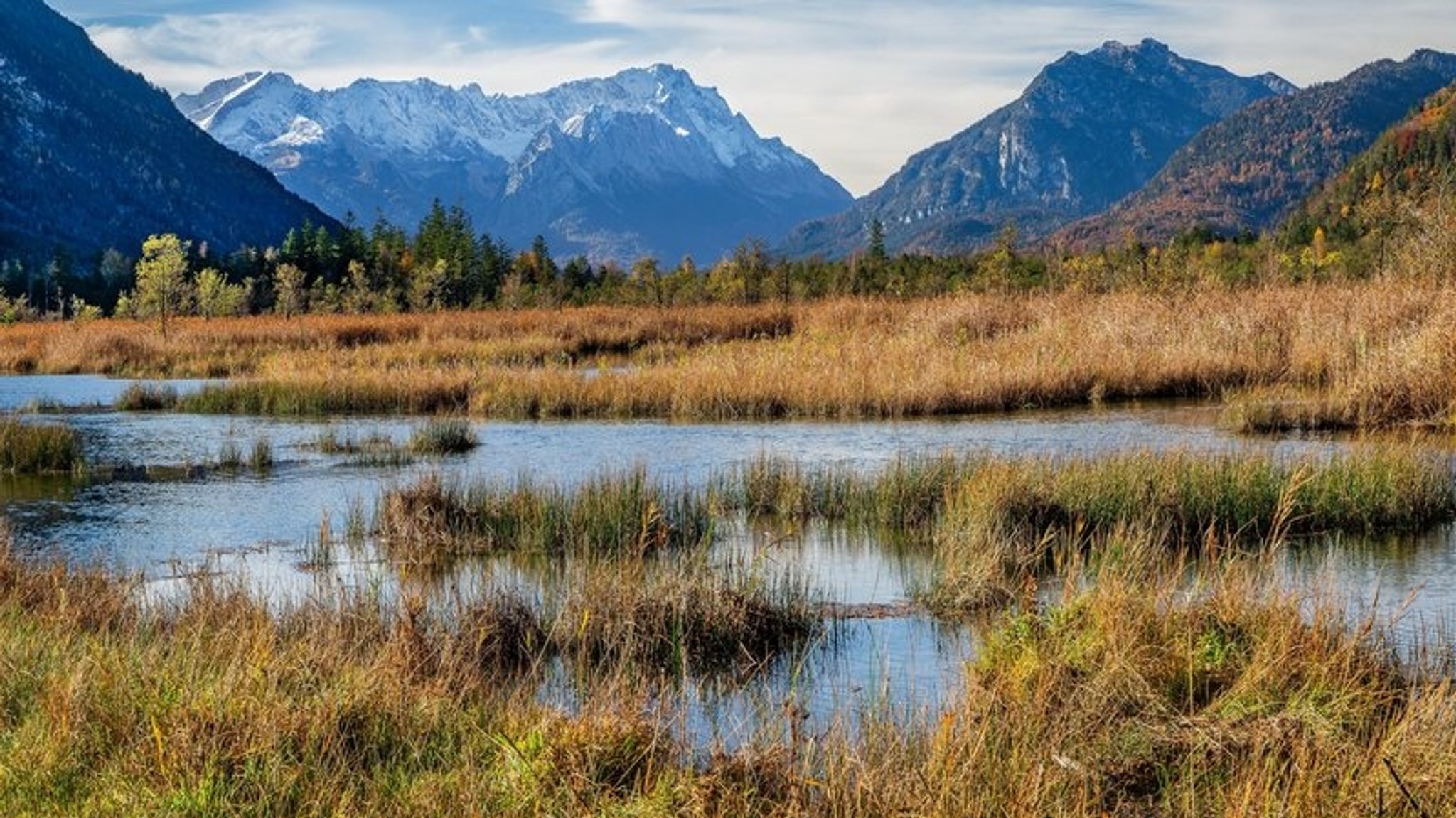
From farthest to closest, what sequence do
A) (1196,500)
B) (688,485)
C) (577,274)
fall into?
(577,274)
(688,485)
(1196,500)

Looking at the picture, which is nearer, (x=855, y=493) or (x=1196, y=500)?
(x=1196, y=500)

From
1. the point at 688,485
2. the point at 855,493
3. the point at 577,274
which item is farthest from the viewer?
the point at 577,274

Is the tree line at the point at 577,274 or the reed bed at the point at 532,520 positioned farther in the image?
the tree line at the point at 577,274

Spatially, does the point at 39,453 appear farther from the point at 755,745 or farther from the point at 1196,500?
the point at 755,745

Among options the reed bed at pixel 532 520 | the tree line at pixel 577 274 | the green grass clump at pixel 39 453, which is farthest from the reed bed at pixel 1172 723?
the tree line at pixel 577 274

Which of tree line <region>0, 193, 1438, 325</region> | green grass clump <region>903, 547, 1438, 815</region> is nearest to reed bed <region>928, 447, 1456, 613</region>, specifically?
green grass clump <region>903, 547, 1438, 815</region>

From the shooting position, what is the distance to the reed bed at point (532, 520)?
1255 centimetres

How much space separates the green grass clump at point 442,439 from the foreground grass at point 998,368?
15.3ft

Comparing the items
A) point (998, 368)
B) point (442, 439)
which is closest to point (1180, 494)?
point (442, 439)

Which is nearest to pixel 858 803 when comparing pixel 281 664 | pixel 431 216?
pixel 281 664

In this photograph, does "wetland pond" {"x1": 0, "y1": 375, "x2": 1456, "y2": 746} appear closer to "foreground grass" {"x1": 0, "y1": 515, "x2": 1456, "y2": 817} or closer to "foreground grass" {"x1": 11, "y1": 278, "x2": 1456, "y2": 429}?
"foreground grass" {"x1": 0, "y1": 515, "x2": 1456, "y2": 817}

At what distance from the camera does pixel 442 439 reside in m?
20.5

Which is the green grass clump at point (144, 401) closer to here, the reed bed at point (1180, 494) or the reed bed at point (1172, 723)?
the reed bed at point (1180, 494)

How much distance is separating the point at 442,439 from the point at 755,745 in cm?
1535
